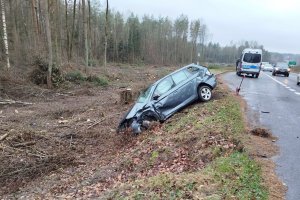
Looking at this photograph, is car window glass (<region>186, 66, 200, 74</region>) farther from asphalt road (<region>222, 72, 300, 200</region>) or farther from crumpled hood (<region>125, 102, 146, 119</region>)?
crumpled hood (<region>125, 102, 146, 119</region>)

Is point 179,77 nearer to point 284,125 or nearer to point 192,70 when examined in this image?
point 192,70

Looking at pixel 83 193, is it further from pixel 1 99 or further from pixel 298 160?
pixel 1 99

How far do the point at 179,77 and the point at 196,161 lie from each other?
5.89 m

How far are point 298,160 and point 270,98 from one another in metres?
8.97

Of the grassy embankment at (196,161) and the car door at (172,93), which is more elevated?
the car door at (172,93)

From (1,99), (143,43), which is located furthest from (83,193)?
(143,43)

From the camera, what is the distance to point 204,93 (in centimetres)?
1291

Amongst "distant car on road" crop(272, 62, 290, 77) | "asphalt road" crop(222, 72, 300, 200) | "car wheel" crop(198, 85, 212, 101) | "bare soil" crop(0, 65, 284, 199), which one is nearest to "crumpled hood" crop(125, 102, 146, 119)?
"bare soil" crop(0, 65, 284, 199)

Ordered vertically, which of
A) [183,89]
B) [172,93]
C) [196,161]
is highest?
[183,89]

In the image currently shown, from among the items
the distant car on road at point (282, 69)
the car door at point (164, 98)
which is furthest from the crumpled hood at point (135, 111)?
the distant car on road at point (282, 69)

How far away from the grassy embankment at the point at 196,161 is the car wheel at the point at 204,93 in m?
0.51

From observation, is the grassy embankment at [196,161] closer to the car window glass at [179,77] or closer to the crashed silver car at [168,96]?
the crashed silver car at [168,96]

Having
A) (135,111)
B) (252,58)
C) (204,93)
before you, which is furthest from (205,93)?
(252,58)

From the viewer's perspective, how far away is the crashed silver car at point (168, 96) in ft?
37.0
